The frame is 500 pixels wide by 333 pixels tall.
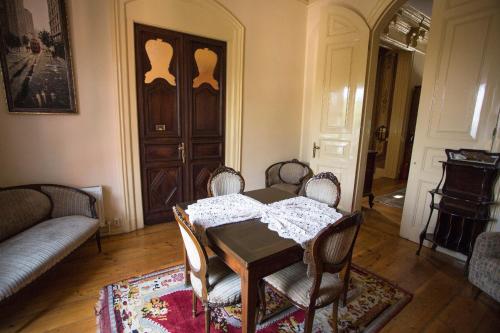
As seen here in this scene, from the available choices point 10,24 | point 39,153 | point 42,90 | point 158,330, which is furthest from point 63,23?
point 158,330

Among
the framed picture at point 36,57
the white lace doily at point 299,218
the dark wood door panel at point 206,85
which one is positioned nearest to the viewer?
the white lace doily at point 299,218

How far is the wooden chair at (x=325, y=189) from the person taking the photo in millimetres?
2121

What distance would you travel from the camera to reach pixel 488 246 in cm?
194

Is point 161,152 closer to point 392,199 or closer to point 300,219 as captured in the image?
point 300,219

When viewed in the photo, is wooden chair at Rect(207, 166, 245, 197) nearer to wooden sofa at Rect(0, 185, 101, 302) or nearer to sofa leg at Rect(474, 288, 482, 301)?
wooden sofa at Rect(0, 185, 101, 302)

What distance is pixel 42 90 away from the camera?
7.66 ft

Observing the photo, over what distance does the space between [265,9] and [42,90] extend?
Result: 2.88m

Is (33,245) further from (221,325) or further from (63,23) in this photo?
(63,23)

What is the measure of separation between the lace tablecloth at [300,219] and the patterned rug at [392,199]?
2.85 m

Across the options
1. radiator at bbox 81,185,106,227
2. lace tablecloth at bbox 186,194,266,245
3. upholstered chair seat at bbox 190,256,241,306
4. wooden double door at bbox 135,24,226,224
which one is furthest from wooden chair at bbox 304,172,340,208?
radiator at bbox 81,185,106,227

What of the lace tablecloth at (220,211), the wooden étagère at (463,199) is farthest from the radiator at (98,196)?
the wooden étagère at (463,199)

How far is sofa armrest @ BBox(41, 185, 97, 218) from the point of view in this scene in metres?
2.41

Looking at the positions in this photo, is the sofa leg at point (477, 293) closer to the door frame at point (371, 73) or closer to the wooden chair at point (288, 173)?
the door frame at point (371, 73)

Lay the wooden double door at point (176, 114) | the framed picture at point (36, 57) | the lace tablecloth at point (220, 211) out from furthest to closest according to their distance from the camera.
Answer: the wooden double door at point (176, 114) < the framed picture at point (36, 57) < the lace tablecloth at point (220, 211)
